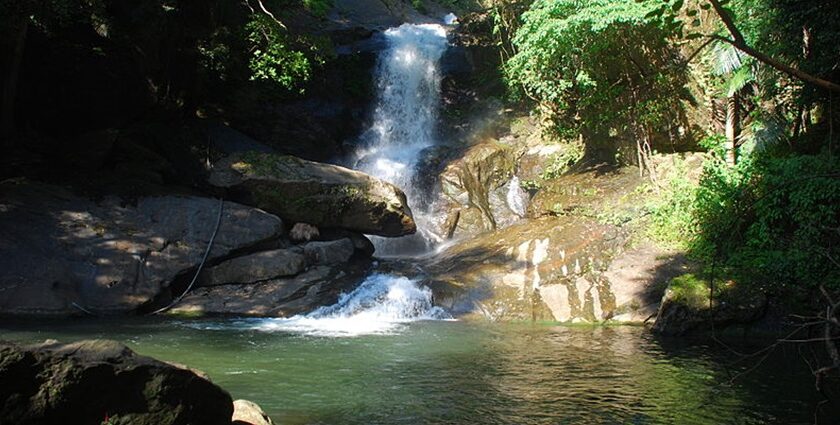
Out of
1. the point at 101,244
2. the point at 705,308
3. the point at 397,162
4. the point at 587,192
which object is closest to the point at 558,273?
the point at 705,308

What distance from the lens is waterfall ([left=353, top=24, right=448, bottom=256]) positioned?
20.8 m

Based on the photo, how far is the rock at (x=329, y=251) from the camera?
49.1 ft

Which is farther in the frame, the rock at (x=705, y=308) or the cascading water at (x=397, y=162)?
the cascading water at (x=397, y=162)

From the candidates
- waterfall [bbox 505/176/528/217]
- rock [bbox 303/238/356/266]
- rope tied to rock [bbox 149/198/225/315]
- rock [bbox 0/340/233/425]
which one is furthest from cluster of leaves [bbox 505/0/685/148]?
rock [bbox 0/340/233/425]

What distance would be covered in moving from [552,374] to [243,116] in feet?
52.4

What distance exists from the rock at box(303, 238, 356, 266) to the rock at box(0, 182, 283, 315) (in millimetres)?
920

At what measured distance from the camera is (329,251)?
15.3 meters

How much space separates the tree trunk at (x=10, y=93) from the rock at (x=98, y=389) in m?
11.9

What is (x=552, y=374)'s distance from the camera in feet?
25.9

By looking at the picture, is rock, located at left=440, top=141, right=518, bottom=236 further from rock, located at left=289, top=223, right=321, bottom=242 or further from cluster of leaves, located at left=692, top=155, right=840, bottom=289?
cluster of leaves, located at left=692, top=155, right=840, bottom=289

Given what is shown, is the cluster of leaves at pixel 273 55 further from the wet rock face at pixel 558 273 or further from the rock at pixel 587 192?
the rock at pixel 587 192

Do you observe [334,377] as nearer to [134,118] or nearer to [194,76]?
[134,118]

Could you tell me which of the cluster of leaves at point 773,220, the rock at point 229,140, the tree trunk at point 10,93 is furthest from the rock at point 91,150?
the cluster of leaves at point 773,220

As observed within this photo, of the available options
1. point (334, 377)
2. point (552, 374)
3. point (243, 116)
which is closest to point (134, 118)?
point (243, 116)
